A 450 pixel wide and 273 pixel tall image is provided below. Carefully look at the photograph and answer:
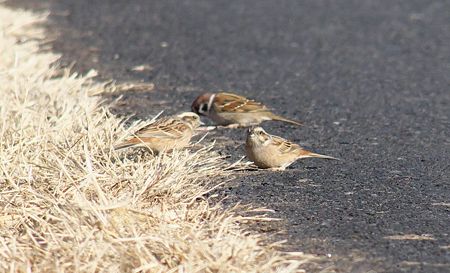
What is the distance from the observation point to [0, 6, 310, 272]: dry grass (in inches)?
214

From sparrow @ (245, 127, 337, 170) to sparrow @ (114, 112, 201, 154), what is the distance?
52 centimetres

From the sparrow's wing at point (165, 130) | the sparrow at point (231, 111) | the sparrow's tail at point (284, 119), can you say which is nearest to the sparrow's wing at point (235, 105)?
the sparrow at point (231, 111)

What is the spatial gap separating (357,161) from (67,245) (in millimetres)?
3154

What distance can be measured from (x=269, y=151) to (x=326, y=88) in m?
3.66

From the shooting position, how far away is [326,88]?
1123 centimetres

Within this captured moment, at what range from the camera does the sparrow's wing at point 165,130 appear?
7901 millimetres

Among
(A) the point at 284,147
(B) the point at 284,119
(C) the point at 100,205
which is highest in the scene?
(C) the point at 100,205

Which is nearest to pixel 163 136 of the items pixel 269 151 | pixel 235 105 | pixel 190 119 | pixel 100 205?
pixel 190 119

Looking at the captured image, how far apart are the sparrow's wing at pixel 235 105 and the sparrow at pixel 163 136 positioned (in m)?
1.16

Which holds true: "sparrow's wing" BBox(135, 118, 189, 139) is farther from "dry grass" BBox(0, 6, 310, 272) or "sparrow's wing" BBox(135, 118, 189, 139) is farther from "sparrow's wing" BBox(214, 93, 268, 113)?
"sparrow's wing" BBox(214, 93, 268, 113)


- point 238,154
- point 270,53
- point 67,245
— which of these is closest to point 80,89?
point 238,154

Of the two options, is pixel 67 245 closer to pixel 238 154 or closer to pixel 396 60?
pixel 238 154

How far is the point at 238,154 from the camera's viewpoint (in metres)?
8.43

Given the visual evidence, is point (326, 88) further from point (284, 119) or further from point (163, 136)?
point (163, 136)
